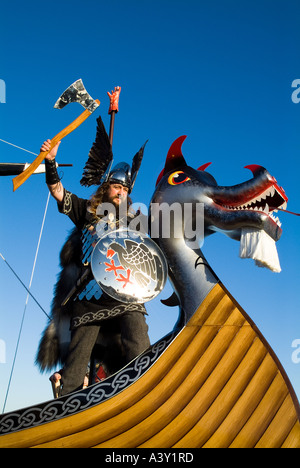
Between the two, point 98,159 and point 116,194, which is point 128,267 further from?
point 98,159

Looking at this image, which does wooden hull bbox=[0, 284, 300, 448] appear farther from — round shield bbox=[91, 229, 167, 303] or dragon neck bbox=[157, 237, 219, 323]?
round shield bbox=[91, 229, 167, 303]

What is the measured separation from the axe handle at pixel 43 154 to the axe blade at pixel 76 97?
0.04 metres

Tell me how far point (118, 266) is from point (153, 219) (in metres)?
0.33

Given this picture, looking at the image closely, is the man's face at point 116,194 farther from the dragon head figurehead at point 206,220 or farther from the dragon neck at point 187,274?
the dragon neck at point 187,274

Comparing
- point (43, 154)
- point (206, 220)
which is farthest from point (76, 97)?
point (206, 220)

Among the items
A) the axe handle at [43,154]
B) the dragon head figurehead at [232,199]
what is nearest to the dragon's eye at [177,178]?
Answer: the dragon head figurehead at [232,199]

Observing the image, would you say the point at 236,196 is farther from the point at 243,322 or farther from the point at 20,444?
the point at 20,444

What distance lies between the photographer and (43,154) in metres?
2.67

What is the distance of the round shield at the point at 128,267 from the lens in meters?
2.35

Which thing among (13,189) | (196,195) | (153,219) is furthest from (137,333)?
(13,189)

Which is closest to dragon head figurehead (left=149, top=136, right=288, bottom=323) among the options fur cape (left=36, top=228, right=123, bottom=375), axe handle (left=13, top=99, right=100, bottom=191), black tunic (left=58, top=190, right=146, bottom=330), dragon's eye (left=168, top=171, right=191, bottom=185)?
dragon's eye (left=168, top=171, right=191, bottom=185)

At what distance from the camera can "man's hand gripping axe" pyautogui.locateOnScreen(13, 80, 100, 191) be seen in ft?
8.43

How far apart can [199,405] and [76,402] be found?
514 millimetres
